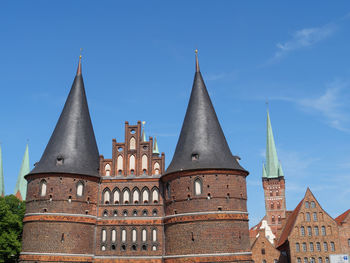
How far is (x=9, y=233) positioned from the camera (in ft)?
127

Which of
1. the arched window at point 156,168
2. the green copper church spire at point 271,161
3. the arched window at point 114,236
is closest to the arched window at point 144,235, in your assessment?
the arched window at point 114,236

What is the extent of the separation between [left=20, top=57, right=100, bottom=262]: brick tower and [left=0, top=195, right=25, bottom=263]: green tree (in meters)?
7.78

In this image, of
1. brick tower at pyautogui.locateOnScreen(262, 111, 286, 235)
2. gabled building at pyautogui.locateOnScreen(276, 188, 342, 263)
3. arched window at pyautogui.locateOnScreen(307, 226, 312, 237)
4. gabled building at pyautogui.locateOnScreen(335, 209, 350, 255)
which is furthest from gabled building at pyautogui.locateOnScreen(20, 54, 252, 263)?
brick tower at pyautogui.locateOnScreen(262, 111, 286, 235)

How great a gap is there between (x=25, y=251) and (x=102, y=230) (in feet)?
19.6

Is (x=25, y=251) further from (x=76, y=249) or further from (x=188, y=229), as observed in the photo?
(x=188, y=229)

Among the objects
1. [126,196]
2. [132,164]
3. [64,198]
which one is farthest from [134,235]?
[64,198]

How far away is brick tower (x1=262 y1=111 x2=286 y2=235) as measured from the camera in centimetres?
9506

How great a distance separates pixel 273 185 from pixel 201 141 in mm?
70318

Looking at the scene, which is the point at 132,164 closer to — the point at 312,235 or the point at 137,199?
the point at 137,199

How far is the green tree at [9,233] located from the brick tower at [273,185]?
6765 centimetres

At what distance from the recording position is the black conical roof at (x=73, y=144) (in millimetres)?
31969

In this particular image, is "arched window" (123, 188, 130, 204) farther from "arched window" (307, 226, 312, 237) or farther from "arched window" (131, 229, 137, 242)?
"arched window" (307, 226, 312, 237)

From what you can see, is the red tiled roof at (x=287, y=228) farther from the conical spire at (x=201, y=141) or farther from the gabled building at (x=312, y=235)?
the conical spire at (x=201, y=141)

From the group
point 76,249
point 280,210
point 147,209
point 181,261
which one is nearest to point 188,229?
point 181,261
